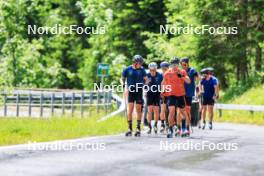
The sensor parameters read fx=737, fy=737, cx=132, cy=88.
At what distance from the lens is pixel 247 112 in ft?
95.9

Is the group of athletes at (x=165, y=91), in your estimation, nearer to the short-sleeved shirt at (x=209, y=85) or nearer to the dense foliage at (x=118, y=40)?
the short-sleeved shirt at (x=209, y=85)

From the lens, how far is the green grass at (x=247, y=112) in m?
26.7

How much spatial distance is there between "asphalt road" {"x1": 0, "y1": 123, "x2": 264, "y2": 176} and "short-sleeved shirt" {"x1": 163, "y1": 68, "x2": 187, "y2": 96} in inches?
51.5

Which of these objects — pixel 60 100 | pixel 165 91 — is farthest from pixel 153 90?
pixel 60 100

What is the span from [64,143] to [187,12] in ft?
66.1

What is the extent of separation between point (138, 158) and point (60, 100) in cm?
2600

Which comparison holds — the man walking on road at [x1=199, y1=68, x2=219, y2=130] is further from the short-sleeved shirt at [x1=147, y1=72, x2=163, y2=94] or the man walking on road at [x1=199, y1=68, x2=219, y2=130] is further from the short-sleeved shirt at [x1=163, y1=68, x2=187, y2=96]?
the short-sleeved shirt at [x1=163, y1=68, x2=187, y2=96]


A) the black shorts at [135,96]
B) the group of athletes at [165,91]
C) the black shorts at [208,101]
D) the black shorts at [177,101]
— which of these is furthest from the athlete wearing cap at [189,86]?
the black shorts at [208,101]

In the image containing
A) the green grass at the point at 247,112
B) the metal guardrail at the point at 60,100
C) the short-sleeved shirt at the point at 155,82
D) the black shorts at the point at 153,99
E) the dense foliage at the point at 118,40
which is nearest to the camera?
the short-sleeved shirt at the point at 155,82

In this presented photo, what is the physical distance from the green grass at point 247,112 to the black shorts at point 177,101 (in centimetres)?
826

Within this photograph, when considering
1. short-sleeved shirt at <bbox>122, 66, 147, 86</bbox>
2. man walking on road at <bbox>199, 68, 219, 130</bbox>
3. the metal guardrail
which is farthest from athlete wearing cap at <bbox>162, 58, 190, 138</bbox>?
the metal guardrail

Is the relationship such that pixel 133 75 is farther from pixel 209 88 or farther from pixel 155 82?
pixel 209 88

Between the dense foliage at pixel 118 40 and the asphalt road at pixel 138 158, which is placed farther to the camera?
the dense foliage at pixel 118 40

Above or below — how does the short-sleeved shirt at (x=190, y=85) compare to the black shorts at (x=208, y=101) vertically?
above
